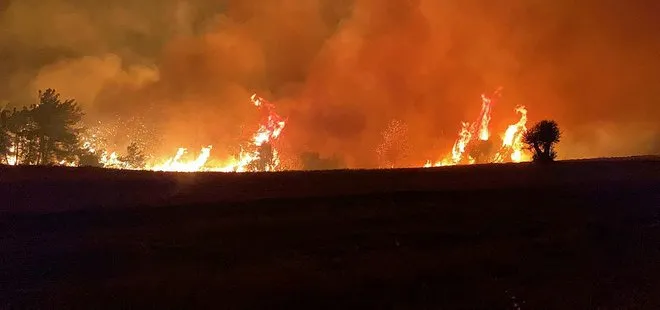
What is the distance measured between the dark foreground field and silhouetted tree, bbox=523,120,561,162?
877 cm

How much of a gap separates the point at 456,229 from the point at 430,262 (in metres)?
3.21

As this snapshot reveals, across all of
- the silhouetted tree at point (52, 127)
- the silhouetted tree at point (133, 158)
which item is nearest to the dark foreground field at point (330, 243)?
the silhouetted tree at point (52, 127)

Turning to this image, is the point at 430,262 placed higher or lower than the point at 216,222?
lower

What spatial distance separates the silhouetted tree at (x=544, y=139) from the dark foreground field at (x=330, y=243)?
28.8ft

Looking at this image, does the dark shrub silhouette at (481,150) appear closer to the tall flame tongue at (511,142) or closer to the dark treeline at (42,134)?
the tall flame tongue at (511,142)

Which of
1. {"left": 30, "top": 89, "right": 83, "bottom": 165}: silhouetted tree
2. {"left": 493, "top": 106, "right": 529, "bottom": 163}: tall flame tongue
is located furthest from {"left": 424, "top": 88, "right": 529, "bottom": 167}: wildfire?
{"left": 30, "top": 89, "right": 83, "bottom": 165}: silhouetted tree

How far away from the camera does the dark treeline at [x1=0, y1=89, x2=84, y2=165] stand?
49.2 metres

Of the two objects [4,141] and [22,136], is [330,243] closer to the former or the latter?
[22,136]

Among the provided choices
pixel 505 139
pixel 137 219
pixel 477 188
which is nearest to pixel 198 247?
pixel 137 219

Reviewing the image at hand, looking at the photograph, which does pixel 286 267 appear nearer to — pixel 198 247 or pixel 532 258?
pixel 198 247

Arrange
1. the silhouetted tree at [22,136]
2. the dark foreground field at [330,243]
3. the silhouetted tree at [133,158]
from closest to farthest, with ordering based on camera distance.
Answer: the dark foreground field at [330,243], the silhouetted tree at [22,136], the silhouetted tree at [133,158]

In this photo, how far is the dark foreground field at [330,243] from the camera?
11.9 metres

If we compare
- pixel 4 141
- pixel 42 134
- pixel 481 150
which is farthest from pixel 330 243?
pixel 481 150

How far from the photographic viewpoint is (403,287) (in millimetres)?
12336
